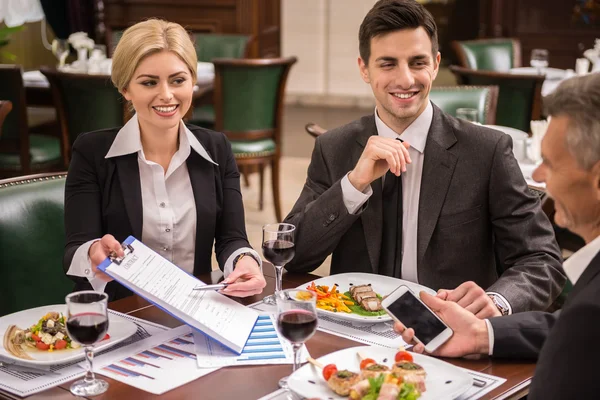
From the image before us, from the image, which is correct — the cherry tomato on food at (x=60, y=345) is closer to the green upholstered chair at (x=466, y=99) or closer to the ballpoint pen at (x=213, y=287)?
the ballpoint pen at (x=213, y=287)

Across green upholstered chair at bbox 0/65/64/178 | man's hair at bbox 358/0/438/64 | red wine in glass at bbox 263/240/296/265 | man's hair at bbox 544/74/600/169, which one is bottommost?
green upholstered chair at bbox 0/65/64/178

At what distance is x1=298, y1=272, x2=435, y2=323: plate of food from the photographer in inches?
72.3

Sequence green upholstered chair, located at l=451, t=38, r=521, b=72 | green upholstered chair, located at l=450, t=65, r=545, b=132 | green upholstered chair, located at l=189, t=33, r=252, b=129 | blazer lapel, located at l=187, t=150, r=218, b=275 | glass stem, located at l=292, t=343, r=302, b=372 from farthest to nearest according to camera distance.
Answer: green upholstered chair, located at l=189, t=33, r=252, b=129 < green upholstered chair, located at l=451, t=38, r=521, b=72 < green upholstered chair, located at l=450, t=65, r=545, b=132 < blazer lapel, located at l=187, t=150, r=218, b=275 < glass stem, located at l=292, t=343, r=302, b=372

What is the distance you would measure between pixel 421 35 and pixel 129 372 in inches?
46.0

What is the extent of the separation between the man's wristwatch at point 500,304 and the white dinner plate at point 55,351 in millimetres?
792

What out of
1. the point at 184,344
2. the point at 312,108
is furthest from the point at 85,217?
the point at 312,108

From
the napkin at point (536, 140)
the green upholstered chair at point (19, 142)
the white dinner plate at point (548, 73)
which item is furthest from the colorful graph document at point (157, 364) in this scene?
the white dinner plate at point (548, 73)

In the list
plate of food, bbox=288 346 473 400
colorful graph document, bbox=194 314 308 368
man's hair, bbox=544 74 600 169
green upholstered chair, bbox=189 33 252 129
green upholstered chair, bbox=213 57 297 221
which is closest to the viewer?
man's hair, bbox=544 74 600 169

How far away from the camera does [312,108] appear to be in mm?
9406

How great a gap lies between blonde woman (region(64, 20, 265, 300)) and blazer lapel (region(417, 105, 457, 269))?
43cm

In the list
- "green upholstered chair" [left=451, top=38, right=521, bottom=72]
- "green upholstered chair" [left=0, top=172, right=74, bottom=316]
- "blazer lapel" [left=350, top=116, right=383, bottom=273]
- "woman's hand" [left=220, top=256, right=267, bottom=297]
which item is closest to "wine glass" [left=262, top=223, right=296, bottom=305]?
"woman's hand" [left=220, top=256, right=267, bottom=297]

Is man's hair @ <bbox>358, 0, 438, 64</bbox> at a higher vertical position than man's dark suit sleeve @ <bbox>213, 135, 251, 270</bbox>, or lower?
higher

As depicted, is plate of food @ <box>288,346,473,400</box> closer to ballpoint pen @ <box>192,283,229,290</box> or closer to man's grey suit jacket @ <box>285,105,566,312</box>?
Result: ballpoint pen @ <box>192,283,229,290</box>

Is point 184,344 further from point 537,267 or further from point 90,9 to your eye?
point 90,9
